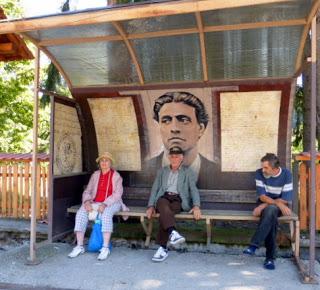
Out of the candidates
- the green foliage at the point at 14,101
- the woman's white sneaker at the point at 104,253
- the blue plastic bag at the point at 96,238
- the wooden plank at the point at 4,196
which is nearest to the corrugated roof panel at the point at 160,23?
the blue plastic bag at the point at 96,238

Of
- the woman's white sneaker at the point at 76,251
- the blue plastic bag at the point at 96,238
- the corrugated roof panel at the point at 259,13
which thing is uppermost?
the corrugated roof panel at the point at 259,13

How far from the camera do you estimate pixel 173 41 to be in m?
5.31

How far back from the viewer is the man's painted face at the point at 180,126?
6.07 metres


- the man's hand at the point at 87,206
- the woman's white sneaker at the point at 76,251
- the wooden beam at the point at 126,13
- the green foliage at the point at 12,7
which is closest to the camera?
the wooden beam at the point at 126,13

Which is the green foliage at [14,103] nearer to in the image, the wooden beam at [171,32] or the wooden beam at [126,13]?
the wooden beam at [171,32]

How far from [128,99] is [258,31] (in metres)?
2.14

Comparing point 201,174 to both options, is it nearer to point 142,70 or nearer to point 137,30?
point 142,70

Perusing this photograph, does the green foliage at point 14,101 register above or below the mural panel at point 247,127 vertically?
above

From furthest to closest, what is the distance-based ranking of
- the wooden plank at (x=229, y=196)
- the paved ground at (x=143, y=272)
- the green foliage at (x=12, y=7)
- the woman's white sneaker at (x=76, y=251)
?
1. the green foliage at (x=12, y=7)
2. the wooden plank at (x=229, y=196)
3. the woman's white sneaker at (x=76, y=251)
4. the paved ground at (x=143, y=272)

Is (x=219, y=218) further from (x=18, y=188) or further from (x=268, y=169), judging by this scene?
(x=18, y=188)

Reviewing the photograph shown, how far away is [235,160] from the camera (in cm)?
596

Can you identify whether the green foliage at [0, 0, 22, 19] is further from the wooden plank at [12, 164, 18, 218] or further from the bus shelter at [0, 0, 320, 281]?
the bus shelter at [0, 0, 320, 281]

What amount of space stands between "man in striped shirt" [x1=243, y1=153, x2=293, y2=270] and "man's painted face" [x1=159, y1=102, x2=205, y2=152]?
1220 mm

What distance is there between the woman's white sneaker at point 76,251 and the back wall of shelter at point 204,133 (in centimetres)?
109
